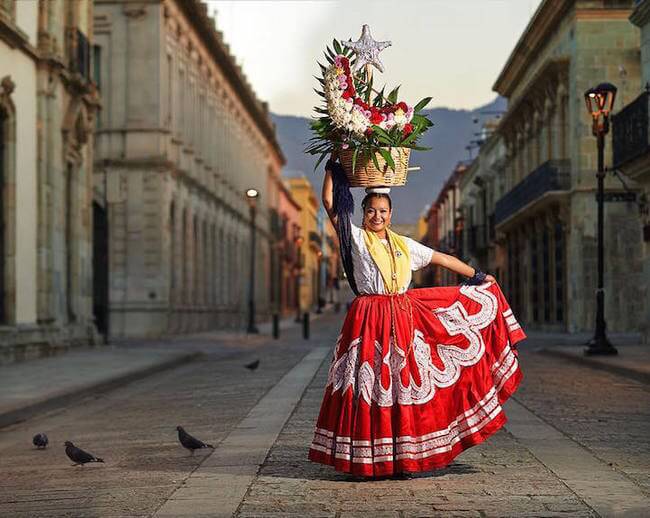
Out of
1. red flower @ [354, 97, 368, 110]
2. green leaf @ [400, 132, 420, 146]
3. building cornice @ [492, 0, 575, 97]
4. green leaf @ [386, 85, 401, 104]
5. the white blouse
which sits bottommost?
the white blouse

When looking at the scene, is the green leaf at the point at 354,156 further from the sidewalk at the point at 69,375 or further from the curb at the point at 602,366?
the curb at the point at 602,366

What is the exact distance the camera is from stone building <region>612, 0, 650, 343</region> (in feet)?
80.2

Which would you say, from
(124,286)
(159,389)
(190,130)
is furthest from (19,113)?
(190,130)

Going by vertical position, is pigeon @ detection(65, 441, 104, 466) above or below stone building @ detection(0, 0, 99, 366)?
below

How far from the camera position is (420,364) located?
7004mm

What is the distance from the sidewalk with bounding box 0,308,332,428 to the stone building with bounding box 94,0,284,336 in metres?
7.98

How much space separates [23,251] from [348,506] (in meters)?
17.0

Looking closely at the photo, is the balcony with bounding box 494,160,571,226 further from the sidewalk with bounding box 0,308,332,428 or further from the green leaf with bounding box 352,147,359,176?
the green leaf with bounding box 352,147,359,176

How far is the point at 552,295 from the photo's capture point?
40844 mm

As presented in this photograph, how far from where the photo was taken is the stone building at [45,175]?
70.5 ft

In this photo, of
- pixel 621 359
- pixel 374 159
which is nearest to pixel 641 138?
pixel 621 359

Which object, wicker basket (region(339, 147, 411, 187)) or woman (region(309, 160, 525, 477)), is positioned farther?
wicker basket (region(339, 147, 411, 187))

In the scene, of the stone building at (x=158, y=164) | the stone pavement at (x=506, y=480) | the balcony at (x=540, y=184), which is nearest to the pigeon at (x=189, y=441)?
the stone pavement at (x=506, y=480)

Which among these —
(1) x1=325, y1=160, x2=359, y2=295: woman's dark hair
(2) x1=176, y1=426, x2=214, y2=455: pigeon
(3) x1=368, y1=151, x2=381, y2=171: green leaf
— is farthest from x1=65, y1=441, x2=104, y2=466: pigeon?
(3) x1=368, y1=151, x2=381, y2=171: green leaf
